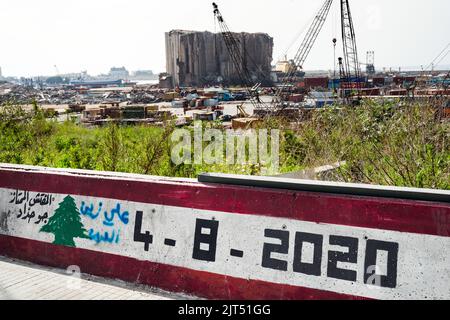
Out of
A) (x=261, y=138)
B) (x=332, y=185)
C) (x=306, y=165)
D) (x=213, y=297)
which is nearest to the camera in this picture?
(x=332, y=185)

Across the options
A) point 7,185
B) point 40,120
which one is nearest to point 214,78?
point 40,120

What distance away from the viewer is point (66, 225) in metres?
6.23

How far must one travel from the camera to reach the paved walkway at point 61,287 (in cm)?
528

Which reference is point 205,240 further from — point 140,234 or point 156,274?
point 140,234

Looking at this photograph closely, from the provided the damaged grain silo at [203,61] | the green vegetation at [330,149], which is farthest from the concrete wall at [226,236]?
the damaged grain silo at [203,61]

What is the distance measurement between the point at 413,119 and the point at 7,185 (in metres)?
7.39

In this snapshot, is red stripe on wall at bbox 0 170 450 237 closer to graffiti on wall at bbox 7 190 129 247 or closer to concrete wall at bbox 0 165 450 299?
concrete wall at bbox 0 165 450 299

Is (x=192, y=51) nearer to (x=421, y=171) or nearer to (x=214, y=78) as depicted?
(x=214, y=78)

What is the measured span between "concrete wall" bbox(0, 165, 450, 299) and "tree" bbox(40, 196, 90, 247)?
0.04 feet

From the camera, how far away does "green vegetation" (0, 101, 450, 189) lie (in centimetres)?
866

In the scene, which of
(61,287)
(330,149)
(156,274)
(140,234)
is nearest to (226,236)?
(156,274)

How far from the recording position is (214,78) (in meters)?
174

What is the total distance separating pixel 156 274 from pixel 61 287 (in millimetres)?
1098

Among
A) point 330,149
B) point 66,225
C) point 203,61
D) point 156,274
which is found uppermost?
point 203,61
